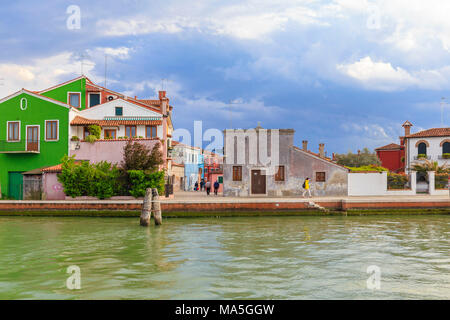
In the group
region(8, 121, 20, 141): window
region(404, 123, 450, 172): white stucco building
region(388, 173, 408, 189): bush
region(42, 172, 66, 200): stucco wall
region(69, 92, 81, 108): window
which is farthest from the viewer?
region(404, 123, 450, 172): white stucco building

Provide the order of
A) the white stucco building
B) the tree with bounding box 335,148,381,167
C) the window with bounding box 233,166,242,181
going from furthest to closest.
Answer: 1. the tree with bounding box 335,148,381,167
2. the white stucco building
3. the window with bounding box 233,166,242,181

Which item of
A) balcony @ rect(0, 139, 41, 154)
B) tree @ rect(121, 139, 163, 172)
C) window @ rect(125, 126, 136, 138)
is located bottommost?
tree @ rect(121, 139, 163, 172)

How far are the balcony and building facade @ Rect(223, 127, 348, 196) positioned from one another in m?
14.2

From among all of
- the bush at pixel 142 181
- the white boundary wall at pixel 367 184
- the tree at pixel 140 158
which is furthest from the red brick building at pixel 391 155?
the bush at pixel 142 181

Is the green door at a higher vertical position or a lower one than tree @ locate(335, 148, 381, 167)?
lower

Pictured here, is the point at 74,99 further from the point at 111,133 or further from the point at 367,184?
the point at 367,184

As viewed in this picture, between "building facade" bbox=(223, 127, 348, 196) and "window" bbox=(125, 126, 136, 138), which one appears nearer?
"building facade" bbox=(223, 127, 348, 196)

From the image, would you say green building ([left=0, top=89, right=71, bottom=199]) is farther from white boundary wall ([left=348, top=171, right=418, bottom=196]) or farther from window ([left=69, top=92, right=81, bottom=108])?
white boundary wall ([left=348, top=171, right=418, bottom=196])

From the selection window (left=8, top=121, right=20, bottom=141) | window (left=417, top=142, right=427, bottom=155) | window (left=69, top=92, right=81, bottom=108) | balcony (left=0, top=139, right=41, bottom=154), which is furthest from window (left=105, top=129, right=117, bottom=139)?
window (left=417, top=142, right=427, bottom=155)

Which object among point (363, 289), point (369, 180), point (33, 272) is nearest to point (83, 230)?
point (33, 272)

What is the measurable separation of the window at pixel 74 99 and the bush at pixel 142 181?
13.3 meters

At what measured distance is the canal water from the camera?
8391 mm

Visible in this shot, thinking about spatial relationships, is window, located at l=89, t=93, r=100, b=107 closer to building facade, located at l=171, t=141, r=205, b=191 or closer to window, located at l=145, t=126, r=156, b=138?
window, located at l=145, t=126, r=156, b=138

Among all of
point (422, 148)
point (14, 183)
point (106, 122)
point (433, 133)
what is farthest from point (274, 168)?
point (433, 133)
